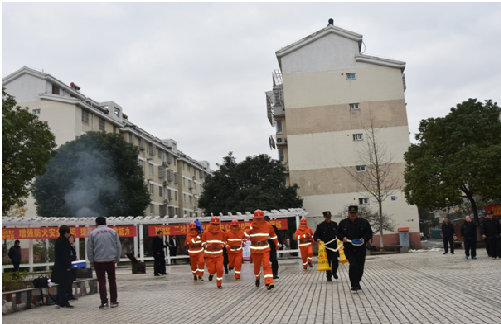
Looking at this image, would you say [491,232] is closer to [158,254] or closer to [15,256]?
[158,254]

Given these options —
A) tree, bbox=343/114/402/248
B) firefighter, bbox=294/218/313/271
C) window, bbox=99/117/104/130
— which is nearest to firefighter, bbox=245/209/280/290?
firefighter, bbox=294/218/313/271

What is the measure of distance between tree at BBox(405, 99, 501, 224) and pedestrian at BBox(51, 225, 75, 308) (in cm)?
2732

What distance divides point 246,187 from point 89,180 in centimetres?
1356

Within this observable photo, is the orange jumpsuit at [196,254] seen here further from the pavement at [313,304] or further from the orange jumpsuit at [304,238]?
the orange jumpsuit at [304,238]

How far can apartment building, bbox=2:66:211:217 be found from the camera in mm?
51531

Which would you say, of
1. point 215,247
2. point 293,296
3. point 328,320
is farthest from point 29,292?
point 328,320

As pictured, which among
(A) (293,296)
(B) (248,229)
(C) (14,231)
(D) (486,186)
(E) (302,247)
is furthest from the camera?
(D) (486,186)

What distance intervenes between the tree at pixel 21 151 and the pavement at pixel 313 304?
56.5ft

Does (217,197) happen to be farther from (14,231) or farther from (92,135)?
(14,231)

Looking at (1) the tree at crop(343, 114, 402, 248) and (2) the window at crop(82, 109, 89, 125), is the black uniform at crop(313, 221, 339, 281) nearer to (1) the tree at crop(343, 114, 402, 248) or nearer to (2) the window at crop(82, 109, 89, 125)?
(1) the tree at crop(343, 114, 402, 248)

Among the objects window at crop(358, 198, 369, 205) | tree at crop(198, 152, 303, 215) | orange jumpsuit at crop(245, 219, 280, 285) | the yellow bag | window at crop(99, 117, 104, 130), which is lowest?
the yellow bag

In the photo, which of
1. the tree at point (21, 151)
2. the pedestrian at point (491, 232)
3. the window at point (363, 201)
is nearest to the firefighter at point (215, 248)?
the pedestrian at point (491, 232)

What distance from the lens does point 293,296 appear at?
10906mm

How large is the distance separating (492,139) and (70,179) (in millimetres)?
31937
